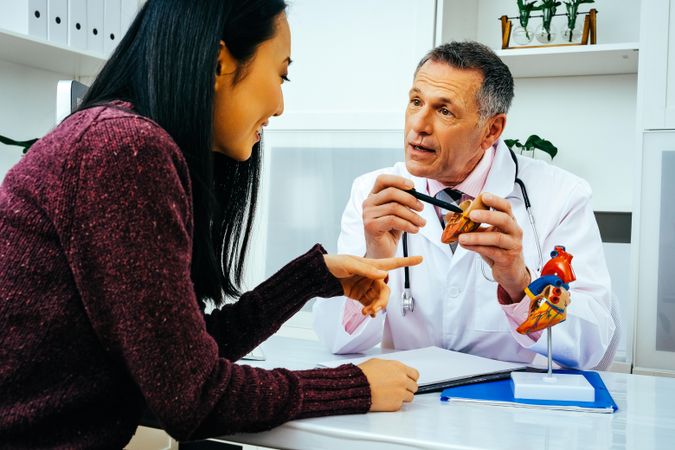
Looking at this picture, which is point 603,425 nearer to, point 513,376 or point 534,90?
point 513,376

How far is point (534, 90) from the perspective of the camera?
282 cm

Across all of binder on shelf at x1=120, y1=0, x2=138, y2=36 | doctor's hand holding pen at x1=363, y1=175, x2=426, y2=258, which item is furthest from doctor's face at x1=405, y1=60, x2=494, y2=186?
binder on shelf at x1=120, y1=0, x2=138, y2=36

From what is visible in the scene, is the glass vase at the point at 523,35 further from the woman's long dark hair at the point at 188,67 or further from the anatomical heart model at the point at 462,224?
the woman's long dark hair at the point at 188,67

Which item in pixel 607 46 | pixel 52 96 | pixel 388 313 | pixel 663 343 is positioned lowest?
pixel 663 343

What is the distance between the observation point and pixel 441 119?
1762 millimetres

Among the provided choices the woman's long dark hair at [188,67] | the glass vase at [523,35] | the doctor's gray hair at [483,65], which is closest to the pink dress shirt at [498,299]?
the doctor's gray hair at [483,65]

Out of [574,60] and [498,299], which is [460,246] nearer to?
[498,299]

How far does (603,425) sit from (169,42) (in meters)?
0.79

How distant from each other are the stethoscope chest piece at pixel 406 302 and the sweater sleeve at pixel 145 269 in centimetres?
91

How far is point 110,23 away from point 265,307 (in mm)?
1880

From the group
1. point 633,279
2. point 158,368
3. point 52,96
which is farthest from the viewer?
point 52,96

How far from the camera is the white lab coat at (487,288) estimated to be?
1.50m

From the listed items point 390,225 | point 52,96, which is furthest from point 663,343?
point 52,96

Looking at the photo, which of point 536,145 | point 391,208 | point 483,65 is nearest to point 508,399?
point 391,208
